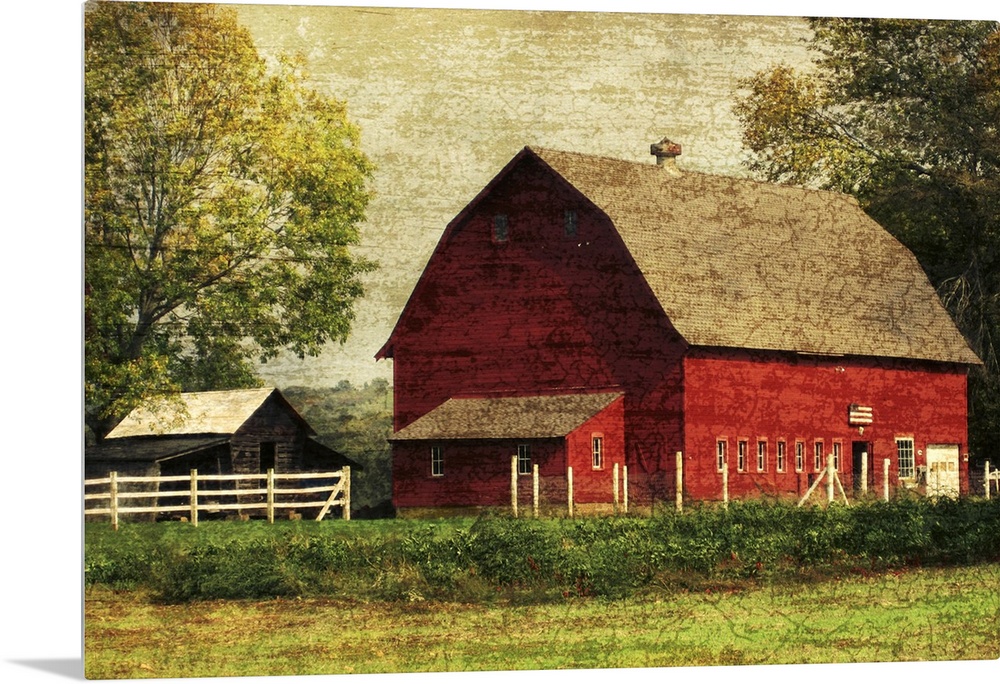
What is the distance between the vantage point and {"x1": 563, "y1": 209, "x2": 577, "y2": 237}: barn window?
1432 centimetres

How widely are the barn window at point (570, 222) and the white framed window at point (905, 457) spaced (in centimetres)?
344

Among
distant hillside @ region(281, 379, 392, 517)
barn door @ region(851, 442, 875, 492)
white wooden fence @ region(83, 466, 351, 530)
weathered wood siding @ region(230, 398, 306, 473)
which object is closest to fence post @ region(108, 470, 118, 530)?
white wooden fence @ region(83, 466, 351, 530)

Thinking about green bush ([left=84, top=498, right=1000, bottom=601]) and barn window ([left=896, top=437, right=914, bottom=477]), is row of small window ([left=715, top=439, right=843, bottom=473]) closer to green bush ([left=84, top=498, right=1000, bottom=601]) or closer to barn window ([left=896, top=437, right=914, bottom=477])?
green bush ([left=84, top=498, right=1000, bottom=601])

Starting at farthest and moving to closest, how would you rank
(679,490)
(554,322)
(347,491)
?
(554,322)
(679,490)
(347,491)

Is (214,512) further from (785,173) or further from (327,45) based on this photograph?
(785,173)

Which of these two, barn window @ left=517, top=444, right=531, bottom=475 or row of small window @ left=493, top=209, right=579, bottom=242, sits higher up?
row of small window @ left=493, top=209, right=579, bottom=242

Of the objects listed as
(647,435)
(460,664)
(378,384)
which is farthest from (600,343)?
(460,664)

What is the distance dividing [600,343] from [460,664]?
3001 mm

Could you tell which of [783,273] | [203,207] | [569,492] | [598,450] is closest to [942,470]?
[783,273]

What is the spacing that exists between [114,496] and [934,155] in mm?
7484

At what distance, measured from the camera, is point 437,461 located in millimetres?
13594

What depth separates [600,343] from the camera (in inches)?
559

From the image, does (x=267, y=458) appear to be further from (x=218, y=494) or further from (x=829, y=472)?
(x=829, y=472)

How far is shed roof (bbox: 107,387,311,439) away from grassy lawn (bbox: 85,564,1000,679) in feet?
4.12
